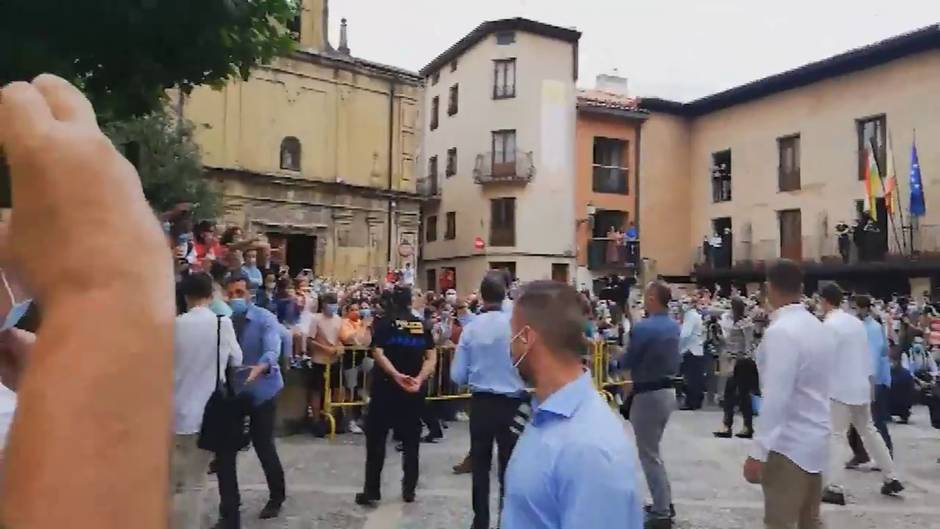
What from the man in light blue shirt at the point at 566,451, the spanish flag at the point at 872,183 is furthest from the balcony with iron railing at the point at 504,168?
the man in light blue shirt at the point at 566,451

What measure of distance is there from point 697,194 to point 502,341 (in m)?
34.8

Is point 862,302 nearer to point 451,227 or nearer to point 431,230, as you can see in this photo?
point 451,227

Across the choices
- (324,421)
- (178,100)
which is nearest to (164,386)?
(324,421)

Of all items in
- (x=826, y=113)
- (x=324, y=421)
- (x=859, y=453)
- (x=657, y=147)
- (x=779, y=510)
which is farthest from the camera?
(x=657, y=147)

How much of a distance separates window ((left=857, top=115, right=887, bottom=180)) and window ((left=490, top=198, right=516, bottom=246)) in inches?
520

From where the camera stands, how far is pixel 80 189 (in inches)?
29.9

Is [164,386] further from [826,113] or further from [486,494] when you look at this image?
[826,113]

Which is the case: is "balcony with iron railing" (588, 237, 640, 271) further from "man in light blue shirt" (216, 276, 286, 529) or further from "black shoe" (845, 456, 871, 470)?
"man in light blue shirt" (216, 276, 286, 529)

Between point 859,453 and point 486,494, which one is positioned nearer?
point 486,494

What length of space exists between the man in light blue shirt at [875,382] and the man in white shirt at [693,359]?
16.0 ft

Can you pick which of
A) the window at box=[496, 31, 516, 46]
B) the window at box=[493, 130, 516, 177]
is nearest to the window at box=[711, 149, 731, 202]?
the window at box=[493, 130, 516, 177]

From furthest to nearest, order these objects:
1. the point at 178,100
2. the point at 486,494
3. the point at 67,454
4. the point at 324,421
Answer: the point at 178,100 < the point at 324,421 < the point at 486,494 < the point at 67,454

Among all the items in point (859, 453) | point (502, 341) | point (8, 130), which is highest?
point (8, 130)

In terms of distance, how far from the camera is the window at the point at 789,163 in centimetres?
3484
